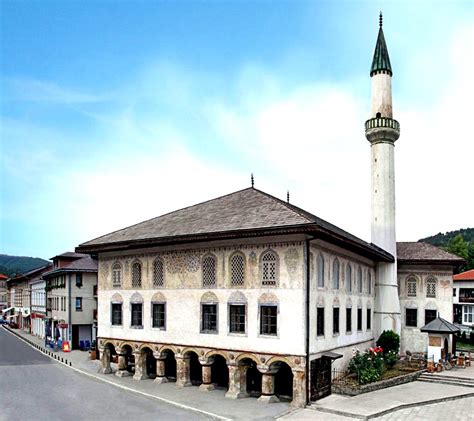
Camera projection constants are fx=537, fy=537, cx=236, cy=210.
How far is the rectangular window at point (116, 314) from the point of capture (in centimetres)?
2581

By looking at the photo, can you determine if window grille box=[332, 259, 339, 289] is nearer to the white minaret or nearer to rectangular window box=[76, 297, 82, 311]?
the white minaret

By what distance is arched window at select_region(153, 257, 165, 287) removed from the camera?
2395 centimetres

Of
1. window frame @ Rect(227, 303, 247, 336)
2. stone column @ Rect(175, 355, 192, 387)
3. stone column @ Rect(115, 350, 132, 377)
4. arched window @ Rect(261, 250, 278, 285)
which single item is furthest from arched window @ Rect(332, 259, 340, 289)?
stone column @ Rect(115, 350, 132, 377)

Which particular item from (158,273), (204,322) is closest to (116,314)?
(158,273)

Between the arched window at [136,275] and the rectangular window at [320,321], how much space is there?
8666mm

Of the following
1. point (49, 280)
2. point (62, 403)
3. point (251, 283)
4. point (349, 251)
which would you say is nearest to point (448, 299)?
point (349, 251)

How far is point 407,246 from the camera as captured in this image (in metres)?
35.3

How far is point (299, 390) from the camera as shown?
1902 cm

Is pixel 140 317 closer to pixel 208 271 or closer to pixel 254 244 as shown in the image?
pixel 208 271

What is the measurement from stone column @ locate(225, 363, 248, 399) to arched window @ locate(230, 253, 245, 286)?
317cm

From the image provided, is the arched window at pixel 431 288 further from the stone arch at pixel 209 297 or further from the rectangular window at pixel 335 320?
the stone arch at pixel 209 297

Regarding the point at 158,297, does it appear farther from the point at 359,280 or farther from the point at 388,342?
the point at 388,342

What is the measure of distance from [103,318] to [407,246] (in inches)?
788

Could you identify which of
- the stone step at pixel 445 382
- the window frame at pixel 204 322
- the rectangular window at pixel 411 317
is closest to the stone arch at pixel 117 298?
the window frame at pixel 204 322
